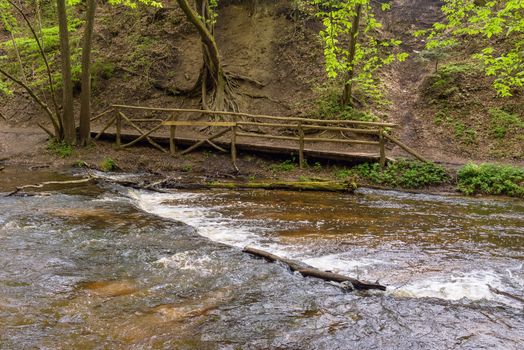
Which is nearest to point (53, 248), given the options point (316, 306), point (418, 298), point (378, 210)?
point (316, 306)

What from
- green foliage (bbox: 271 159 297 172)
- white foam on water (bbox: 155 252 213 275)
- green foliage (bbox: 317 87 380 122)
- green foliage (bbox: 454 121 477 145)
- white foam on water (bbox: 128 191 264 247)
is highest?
green foliage (bbox: 317 87 380 122)

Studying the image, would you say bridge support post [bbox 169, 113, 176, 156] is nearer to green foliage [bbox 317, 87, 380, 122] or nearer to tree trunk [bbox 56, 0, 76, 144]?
tree trunk [bbox 56, 0, 76, 144]

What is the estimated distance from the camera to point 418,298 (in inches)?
192

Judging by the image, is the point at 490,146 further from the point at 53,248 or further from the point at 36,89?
the point at 36,89

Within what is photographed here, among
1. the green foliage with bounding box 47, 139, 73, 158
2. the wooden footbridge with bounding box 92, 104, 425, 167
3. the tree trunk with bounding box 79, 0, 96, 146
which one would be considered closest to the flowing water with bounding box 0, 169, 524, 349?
the wooden footbridge with bounding box 92, 104, 425, 167

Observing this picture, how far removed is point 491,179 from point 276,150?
6.06m

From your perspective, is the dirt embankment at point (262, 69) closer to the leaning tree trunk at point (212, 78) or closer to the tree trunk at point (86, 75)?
the leaning tree trunk at point (212, 78)

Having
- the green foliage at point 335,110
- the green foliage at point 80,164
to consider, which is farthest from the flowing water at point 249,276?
the green foliage at point 335,110

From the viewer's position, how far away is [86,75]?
1456 cm

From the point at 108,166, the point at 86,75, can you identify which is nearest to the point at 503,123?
the point at 108,166

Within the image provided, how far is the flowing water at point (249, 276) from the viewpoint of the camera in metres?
3.99

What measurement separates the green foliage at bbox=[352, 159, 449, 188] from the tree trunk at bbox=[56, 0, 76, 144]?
9687 millimetres

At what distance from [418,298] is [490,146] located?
404 inches

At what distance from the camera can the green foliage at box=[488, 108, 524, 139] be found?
13.5 meters
